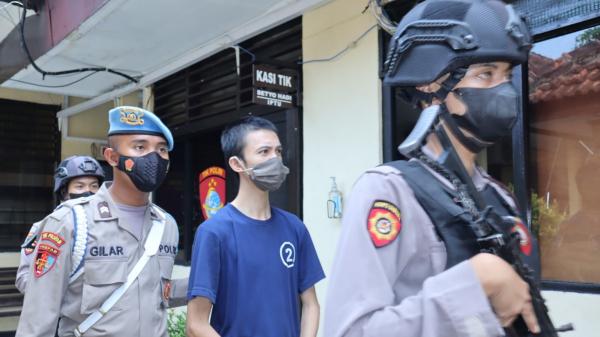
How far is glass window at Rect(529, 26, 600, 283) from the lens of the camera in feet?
11.4

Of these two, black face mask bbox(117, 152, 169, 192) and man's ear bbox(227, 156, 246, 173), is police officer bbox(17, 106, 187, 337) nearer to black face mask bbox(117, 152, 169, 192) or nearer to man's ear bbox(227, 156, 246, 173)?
black face mask bbox(117, 152, 169, 192)

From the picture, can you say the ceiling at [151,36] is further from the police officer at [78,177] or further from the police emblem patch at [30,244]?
the police emblem patch at [30,244]

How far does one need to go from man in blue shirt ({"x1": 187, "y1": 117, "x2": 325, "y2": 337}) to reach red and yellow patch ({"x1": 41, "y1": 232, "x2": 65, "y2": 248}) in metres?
0.58

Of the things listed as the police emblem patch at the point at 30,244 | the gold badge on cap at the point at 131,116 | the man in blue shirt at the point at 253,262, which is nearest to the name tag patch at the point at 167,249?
the man in blue shirt at the point at 253,262

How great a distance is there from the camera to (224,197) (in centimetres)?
670

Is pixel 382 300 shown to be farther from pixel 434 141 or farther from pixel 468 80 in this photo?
pixel 468 80

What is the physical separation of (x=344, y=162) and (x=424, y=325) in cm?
380

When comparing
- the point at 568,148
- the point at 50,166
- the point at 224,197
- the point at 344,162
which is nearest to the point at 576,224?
the point at 568,148

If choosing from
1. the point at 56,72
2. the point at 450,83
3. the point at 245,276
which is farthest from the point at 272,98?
the point at 450,83

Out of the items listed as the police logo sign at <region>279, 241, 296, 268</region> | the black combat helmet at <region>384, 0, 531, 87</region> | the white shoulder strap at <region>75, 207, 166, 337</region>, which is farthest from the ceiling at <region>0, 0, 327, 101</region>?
the black combat helmet at <region>384, 0, 531, 87</region>

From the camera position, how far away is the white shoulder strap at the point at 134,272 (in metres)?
2.51

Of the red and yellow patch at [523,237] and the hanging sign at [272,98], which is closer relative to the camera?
the red and yellow patch at [523,237]

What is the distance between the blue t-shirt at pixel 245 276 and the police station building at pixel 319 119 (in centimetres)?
55

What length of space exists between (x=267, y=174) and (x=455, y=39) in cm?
167
